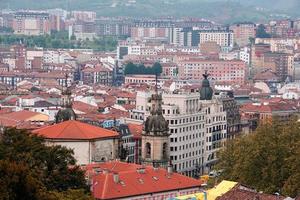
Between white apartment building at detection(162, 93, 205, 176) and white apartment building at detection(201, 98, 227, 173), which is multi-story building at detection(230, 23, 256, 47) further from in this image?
white apartment building at detection(162, 93, 205, 176)

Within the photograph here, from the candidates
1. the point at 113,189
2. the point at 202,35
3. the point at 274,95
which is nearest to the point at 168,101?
the point at 113,189

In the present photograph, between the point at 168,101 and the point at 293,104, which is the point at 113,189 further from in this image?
the point at 293,104

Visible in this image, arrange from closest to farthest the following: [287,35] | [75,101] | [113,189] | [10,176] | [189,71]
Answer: [10,176] → [113,189] → [75,101] → [189,71] → [287,35]

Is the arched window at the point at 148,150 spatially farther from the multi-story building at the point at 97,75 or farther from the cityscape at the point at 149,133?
the multi-story building at the point at 97,75

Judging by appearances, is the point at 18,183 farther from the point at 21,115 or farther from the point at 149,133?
the point at 21,115

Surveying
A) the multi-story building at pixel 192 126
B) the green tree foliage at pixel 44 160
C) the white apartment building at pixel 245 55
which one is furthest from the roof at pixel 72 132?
the white apartment building at pixel 245 55

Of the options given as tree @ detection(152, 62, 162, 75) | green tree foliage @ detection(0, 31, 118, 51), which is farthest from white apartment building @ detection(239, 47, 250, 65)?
green tree foliage @ detection(0, 31, 118, 51)

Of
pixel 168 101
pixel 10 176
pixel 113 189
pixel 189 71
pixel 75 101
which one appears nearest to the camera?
pixel 10 176
